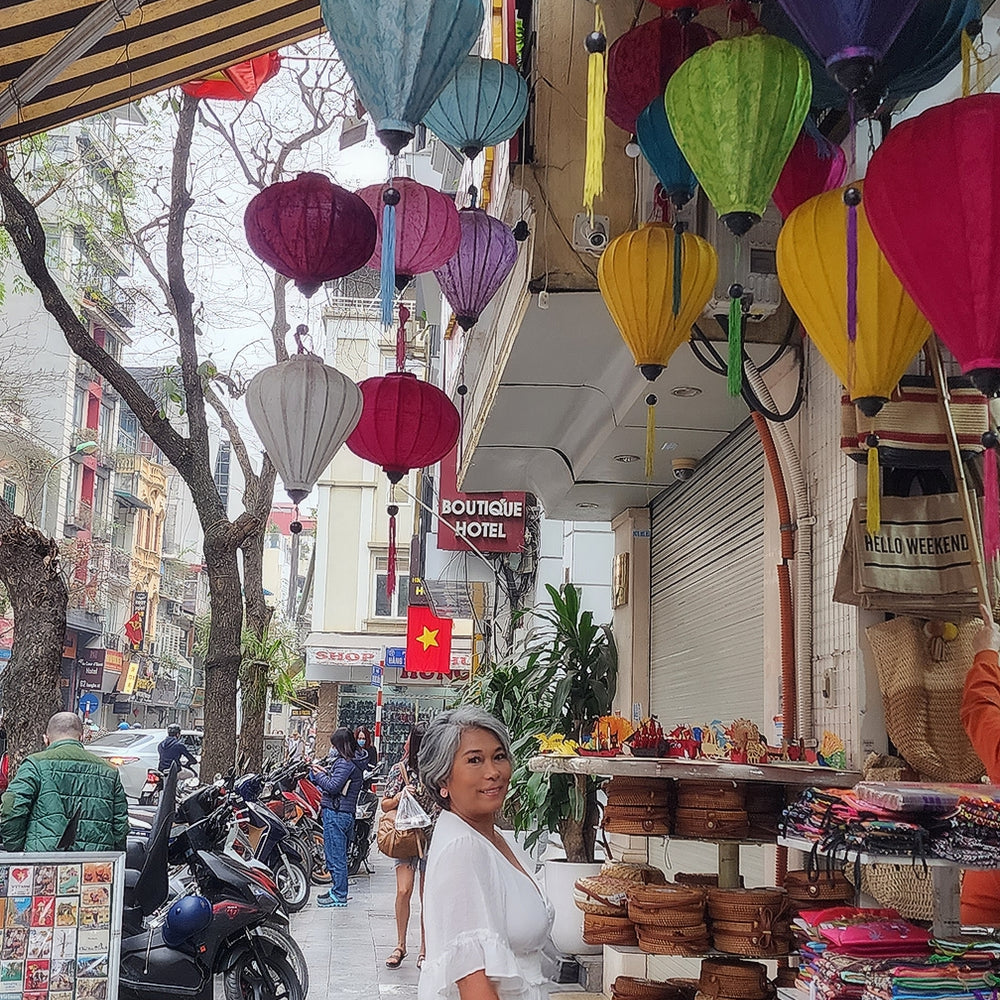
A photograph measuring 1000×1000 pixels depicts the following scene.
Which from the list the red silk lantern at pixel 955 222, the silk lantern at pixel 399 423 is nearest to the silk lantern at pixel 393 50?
the red silk lantern at pixel 955 222

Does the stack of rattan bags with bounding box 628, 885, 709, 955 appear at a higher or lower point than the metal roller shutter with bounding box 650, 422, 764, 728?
lower

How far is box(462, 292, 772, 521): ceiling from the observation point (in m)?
6.41

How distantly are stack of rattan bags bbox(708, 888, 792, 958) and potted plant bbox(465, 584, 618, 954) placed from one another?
159 inches

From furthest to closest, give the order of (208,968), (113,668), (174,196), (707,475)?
(113,668) < (174,196) < (707,475) < (208,968)

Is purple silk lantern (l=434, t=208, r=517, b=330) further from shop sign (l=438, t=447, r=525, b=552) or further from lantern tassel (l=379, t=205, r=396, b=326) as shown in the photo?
shop sign (l=438, t=447, r=525, b=552)

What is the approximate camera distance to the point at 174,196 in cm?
1259

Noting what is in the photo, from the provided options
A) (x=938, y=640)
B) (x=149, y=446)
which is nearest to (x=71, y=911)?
(x=938, y=640)

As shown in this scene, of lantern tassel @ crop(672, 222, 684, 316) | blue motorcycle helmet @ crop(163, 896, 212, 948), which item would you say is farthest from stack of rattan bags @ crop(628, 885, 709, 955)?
blue motorcycle helmet @ crop(163, 896, 212, 948)

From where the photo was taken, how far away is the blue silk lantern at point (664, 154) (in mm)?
4008

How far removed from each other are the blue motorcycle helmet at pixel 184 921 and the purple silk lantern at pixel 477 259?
12.3ft

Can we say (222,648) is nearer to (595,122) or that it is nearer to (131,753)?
(131,753)

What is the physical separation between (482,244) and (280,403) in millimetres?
1225

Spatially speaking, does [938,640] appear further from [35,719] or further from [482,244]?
[35,719]

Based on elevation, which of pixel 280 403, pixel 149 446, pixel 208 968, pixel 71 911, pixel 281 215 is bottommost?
pixel 208 968
